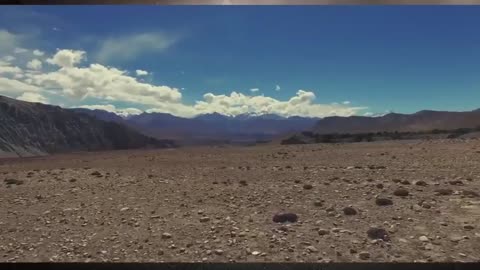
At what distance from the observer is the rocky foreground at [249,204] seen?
3.19 metres

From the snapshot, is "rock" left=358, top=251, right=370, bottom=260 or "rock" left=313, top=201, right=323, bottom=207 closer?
"rock" left=358, top=251, right=370, bottom=260

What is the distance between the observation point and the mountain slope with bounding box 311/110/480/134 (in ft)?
11.4

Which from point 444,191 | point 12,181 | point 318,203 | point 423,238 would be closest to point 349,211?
point 318,203

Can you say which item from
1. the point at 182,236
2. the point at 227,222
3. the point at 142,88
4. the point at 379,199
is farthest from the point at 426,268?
the point at 142,88

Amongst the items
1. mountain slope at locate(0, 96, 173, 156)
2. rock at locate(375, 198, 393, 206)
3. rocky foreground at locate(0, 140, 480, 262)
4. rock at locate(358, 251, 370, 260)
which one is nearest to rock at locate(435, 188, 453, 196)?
rocky foreground at locate(0, 140, 480, 262)

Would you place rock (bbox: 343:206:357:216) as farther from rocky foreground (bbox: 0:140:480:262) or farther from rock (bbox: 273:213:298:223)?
rock (bbox: 273:213:298:223)

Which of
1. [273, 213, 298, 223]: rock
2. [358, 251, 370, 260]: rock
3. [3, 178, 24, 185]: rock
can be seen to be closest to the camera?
[358, 251, 370, 260]: rock

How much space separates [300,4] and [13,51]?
1.93m

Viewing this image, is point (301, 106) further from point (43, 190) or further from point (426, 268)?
point (43, 190)

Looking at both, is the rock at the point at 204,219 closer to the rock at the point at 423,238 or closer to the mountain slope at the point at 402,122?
the mountain slope at the point at 402,122

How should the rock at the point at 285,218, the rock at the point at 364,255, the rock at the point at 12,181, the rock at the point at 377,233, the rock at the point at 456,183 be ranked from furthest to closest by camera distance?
the rock at the point at 12,181 → the rock at the point at 456,183 → the rock at the point at 285,218 → the rock at the point at 377,233 → the rock at the point at 364,255

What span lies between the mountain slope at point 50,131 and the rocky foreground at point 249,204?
76 mm

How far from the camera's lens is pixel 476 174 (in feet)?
11.4

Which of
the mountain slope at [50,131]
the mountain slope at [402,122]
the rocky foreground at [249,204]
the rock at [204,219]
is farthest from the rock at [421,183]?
the mountain slope at [50,131]
